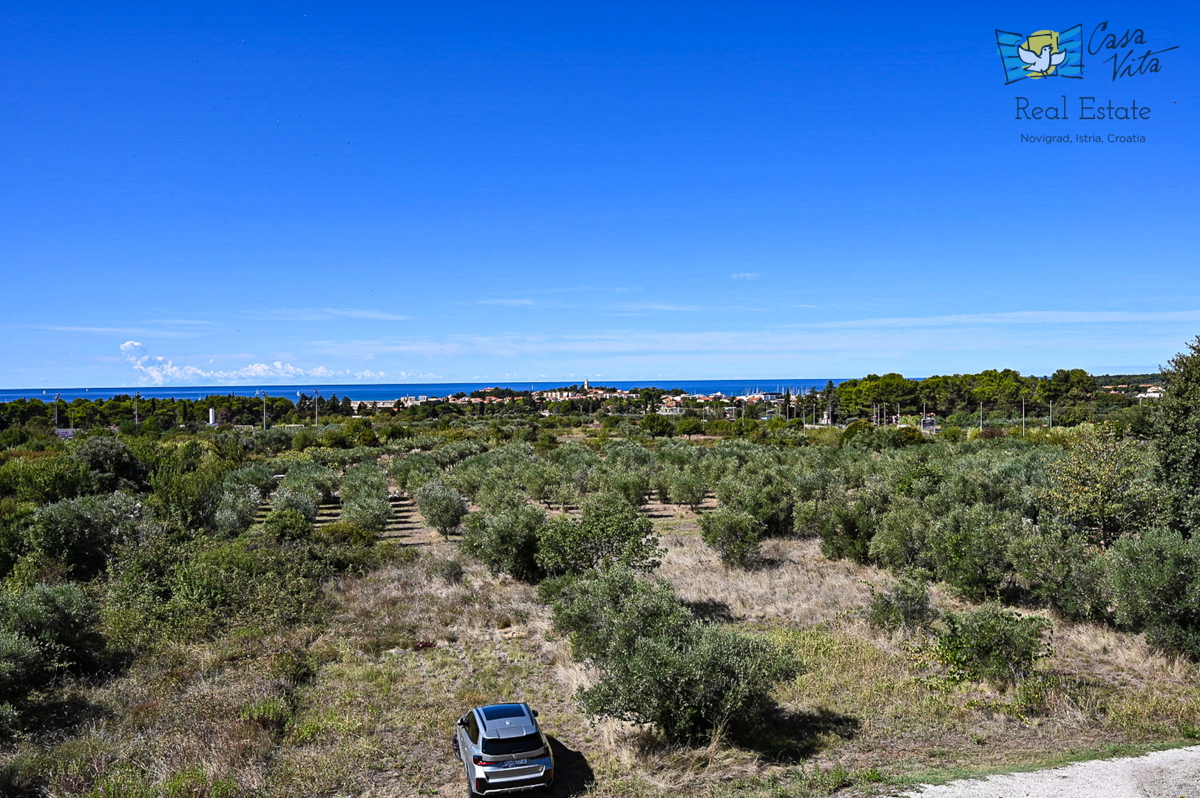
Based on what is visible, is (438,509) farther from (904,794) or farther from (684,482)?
(904,794)

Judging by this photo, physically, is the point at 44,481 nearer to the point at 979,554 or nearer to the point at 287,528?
the point at 287,528

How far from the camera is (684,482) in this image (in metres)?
39.4

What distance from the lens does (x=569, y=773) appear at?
1199cm

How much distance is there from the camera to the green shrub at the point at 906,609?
17953 mm

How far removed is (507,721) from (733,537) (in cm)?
1630

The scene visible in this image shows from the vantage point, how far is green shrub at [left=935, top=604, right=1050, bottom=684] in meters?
14.8

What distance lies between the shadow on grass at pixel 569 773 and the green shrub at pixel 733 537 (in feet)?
45.3

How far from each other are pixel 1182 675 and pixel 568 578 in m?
14.7

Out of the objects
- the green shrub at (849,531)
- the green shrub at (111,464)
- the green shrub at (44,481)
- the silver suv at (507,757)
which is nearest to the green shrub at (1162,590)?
the green shrub at (849,531)

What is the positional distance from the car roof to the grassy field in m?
1.18

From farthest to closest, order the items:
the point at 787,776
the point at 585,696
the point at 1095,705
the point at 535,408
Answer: the point at 535,408 → the point at 1095,705 → the point at 585,696 → the point at 787,776

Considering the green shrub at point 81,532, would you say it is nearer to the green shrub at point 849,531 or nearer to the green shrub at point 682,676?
the green shrub at point 682,676

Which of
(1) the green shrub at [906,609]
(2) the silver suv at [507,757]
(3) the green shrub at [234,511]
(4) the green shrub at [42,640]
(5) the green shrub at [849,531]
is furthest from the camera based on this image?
(3) the green shrub at [234,511]

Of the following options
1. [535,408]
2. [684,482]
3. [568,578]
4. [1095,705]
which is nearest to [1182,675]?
[1095,705]
